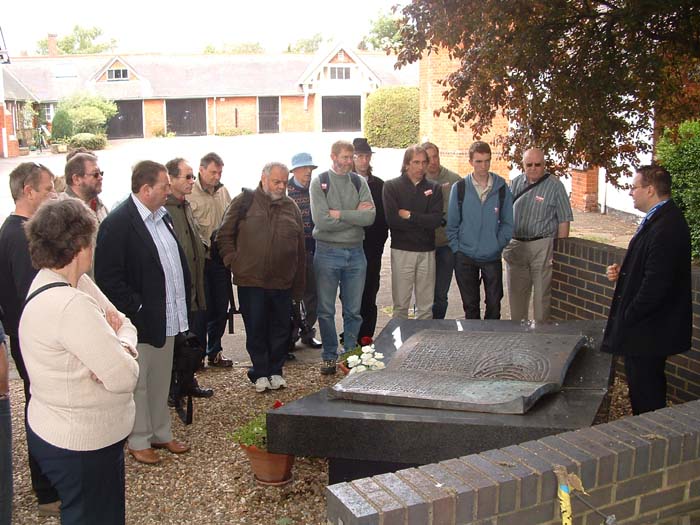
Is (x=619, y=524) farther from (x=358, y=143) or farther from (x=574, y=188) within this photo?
(x=574, y=188)

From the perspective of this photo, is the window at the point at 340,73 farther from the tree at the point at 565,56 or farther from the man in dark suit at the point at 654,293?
the man in dark suit at the point at 654,293

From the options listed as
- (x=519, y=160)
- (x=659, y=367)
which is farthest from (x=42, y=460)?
(x=519, y=160)

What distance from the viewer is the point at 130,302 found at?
17.9ft

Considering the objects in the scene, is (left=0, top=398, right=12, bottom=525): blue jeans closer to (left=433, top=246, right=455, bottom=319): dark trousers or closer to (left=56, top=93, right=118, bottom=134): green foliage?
(left=433, top=246, right=455, bottom=319): dark trousers

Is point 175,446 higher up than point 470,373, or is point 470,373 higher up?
point 470,373

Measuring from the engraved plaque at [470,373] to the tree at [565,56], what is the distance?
3.41m

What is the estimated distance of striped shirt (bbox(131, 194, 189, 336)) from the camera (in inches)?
219

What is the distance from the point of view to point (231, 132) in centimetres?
6375

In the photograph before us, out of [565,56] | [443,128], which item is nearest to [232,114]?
[443,128]

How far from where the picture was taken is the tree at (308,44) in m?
107

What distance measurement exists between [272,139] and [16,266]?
52.9 m

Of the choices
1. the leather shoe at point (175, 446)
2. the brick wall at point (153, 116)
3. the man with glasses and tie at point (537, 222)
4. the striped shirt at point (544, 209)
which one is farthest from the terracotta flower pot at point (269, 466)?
the brick wall at point (153, 116)

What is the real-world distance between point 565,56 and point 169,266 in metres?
5.20

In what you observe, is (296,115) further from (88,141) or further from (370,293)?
(370,293)
